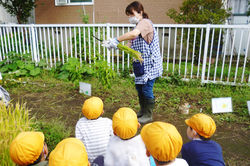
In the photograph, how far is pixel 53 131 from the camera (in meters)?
2.88

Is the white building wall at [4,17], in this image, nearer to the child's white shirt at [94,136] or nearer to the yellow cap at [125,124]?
the child's white shirt at [94,136]

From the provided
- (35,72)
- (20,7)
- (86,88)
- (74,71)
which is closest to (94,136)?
→ (86,88)

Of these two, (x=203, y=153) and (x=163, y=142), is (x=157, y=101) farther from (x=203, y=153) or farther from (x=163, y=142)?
(x=163, y=142)

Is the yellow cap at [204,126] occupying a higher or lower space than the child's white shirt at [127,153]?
higher

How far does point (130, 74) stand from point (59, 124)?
279cm

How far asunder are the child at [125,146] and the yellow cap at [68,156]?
510 mm

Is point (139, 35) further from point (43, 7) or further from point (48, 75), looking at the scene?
point (43, 7)

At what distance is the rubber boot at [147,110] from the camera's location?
3.32 meters

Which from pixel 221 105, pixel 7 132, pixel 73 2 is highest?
pixel 73 2

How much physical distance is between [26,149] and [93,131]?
0.84 metres

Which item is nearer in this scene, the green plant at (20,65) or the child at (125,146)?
the child at (125,146)

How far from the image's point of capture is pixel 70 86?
16.8 ft

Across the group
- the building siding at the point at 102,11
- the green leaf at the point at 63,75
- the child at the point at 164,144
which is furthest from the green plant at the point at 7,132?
the building siding at the point at 102,11

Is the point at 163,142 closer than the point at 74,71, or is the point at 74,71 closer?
the point at 163,142
